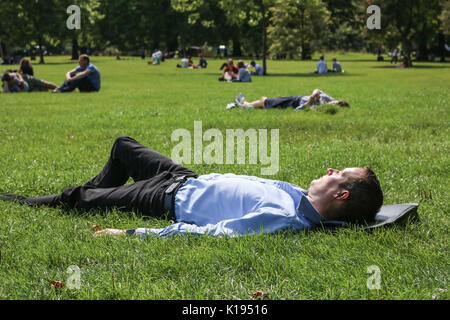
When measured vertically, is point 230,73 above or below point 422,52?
below

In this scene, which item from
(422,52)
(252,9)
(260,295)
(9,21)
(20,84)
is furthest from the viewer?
(422,52)

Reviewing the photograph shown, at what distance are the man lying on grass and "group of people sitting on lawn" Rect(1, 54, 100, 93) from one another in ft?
→ 49.0

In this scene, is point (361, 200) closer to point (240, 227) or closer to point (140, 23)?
point (240, 227)

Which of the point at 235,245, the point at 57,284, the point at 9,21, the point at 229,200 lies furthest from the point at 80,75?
the point at 9,21

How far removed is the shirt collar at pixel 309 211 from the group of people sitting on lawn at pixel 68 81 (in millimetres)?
16028

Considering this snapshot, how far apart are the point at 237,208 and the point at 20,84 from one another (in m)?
17.7

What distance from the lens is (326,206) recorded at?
394cm

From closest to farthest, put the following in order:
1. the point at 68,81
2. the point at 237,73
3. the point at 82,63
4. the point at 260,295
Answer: the point at 260,295
the point at 82,63
the point at 68,81
the point at 237,73

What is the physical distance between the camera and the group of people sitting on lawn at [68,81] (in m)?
18.8

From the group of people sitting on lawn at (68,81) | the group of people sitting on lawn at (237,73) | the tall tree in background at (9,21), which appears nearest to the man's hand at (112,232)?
the group of people sitting on lawn at (68,81)

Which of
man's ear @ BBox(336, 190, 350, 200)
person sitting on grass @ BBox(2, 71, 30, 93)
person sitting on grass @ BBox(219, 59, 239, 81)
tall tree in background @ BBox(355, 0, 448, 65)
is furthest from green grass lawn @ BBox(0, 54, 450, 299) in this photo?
tall tree in background @ BBox(355, 0, 448, 65)

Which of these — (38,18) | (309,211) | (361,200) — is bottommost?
(309,211)

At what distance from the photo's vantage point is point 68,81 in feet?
61.8

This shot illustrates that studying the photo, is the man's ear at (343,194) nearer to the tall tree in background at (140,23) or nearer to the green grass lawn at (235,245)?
the green grass lawn at (235,245)
